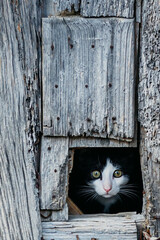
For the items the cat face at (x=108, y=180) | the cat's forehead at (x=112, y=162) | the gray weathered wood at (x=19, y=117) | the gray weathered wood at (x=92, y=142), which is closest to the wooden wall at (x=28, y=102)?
the gray weathered wood at (x=19, y=117)

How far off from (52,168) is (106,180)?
0.70 m

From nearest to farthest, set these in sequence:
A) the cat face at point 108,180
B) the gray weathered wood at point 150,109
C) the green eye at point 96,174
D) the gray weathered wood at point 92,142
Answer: the gray weathered wood at point 150,109 → the gray weathered wood at point 92,142 → the cat face at point 108,180 → the green eye at point 96,174

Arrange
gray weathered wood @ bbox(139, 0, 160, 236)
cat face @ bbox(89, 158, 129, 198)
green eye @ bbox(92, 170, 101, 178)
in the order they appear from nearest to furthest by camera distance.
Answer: gray weathered wood @ bbox(139, 0, 160, 236) < cat face @ bbox(89, 158, 129, 198) < green eye @ bbox(92, 170, 101, 178)

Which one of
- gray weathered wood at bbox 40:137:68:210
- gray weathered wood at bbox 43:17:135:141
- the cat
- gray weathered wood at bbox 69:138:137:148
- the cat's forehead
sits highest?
gray weathered wood at bbox 43:17:135:141

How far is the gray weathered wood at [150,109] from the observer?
86.4 inches

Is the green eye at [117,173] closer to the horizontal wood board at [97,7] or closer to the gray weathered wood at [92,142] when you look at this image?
the gray weathered wood at [92,142]

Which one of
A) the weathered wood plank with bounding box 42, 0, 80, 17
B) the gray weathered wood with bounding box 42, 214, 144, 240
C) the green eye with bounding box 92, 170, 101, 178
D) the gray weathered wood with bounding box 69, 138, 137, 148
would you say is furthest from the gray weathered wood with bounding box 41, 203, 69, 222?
the weathered wood plank with bounding box 42, 0, 80, 17

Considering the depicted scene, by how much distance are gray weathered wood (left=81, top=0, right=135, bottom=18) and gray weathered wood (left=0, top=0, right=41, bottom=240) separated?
0.88 ft

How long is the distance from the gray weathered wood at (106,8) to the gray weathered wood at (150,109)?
0.33ft

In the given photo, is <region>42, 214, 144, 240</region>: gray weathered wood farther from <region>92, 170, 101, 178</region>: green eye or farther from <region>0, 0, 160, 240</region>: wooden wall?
<region>92, 170, 101, 178</region>: green eye

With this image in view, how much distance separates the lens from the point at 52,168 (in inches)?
90.0

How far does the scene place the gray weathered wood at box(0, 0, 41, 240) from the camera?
2.20 m

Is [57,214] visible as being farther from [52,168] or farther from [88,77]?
[88,77]

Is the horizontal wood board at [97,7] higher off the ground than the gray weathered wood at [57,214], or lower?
higher
